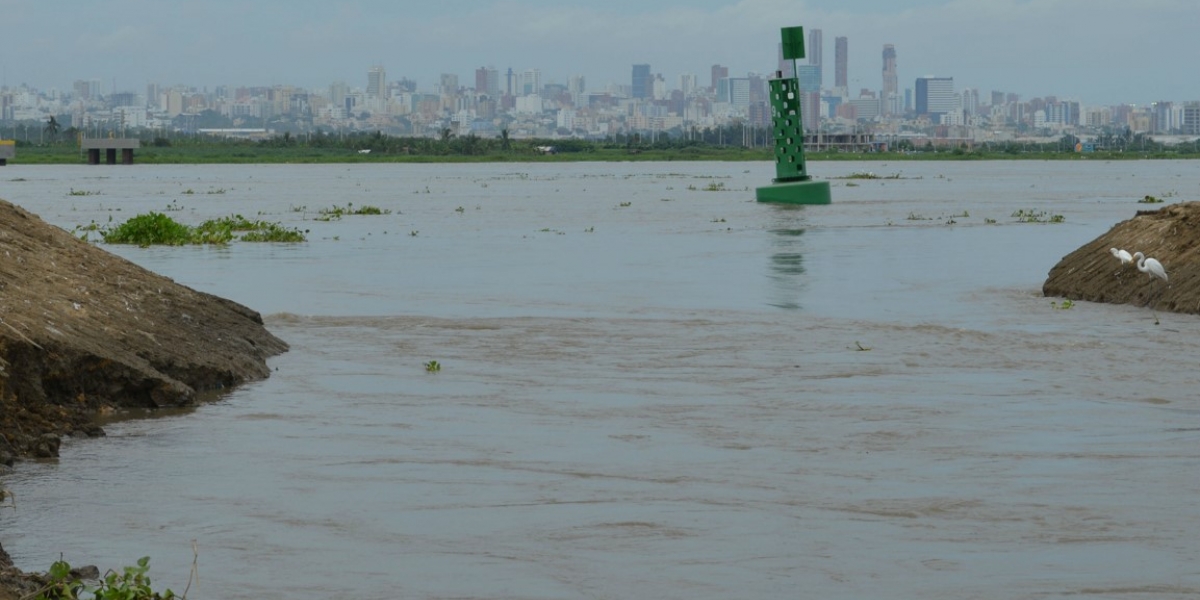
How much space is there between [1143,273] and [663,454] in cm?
1132

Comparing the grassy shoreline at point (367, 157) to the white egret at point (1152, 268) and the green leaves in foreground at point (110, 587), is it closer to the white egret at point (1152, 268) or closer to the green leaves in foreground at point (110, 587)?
the white egret at point (1152, 268)

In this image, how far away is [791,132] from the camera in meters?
49.7

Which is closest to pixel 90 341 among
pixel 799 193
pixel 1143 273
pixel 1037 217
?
pixel 1143 273

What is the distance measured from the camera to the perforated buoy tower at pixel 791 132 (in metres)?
49.9

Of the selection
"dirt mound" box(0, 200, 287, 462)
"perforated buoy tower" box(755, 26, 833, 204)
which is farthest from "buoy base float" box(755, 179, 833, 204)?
"dirt mound" box(0, 200, 287, 462)

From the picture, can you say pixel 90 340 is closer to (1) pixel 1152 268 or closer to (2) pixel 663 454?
(2) pixel 663 454

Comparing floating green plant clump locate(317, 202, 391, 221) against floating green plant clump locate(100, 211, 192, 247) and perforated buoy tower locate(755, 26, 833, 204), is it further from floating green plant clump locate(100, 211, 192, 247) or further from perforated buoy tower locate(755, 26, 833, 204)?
floating green plant clump locate(100, 211, 192, 247)

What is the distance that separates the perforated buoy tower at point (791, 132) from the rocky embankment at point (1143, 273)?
1046 inches

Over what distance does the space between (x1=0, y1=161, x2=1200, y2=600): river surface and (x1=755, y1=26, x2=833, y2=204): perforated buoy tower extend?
986 inches

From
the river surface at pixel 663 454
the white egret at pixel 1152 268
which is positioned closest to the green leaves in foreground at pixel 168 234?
the river surface at pixel 663 454

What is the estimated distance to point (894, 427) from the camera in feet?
41.0

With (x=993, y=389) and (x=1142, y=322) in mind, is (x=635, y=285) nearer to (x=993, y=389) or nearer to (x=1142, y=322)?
(x=1142, y=322)

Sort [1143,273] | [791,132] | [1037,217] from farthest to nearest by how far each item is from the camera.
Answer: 1. [791,132]
2. [1037,217]
3. [1143,273]

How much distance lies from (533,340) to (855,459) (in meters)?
7.07
